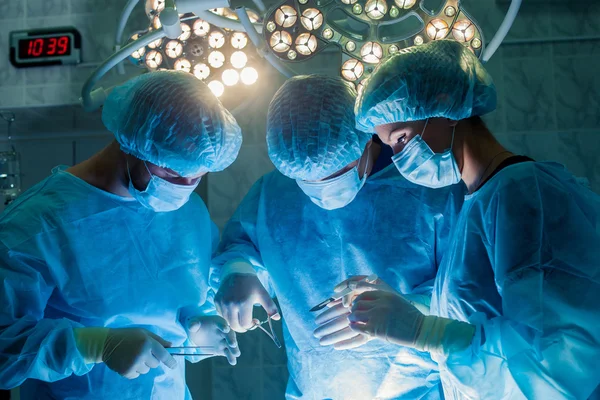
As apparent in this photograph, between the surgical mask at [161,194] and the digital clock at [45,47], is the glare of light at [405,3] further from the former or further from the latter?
the digital clock at [45,47]

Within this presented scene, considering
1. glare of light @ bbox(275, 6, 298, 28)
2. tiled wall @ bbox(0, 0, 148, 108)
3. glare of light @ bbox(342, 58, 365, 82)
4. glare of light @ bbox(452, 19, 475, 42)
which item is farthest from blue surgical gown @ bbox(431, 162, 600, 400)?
tiled wall @ bbox(0, 0, 148, 108)

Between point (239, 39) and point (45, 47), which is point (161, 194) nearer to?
point (239, 39)

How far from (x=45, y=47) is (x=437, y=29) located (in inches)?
87.6

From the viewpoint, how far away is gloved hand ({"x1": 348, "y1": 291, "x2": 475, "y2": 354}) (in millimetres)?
1518

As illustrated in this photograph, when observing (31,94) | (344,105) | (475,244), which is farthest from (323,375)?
(31,94)

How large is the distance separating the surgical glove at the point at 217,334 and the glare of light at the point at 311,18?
3.60ft

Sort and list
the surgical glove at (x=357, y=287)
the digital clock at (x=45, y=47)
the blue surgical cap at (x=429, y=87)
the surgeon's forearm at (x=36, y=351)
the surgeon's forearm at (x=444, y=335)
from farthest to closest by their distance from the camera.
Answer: the digital clock at (x=45, y=47) → the surgical glove at (x=357, y=287) → the surgeon's forearm at (x=36, y=351) → the blue surgical cap at (x=429, y=87) → the surgeon's forearm at (x=444, y=335)

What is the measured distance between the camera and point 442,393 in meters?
2.05

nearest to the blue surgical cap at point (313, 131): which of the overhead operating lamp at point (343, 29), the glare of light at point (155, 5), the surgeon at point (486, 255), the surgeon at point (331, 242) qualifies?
the surgeon at point (331, 242)

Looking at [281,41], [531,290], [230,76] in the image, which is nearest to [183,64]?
[230,76]

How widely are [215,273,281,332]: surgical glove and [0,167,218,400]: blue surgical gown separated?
0.23 metres

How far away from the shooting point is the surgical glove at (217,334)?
2.09m

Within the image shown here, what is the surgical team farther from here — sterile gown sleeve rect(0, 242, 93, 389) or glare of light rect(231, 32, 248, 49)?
glare of light rect(231, 32, 248, 49)

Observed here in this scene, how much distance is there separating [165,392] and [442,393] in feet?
3.22
